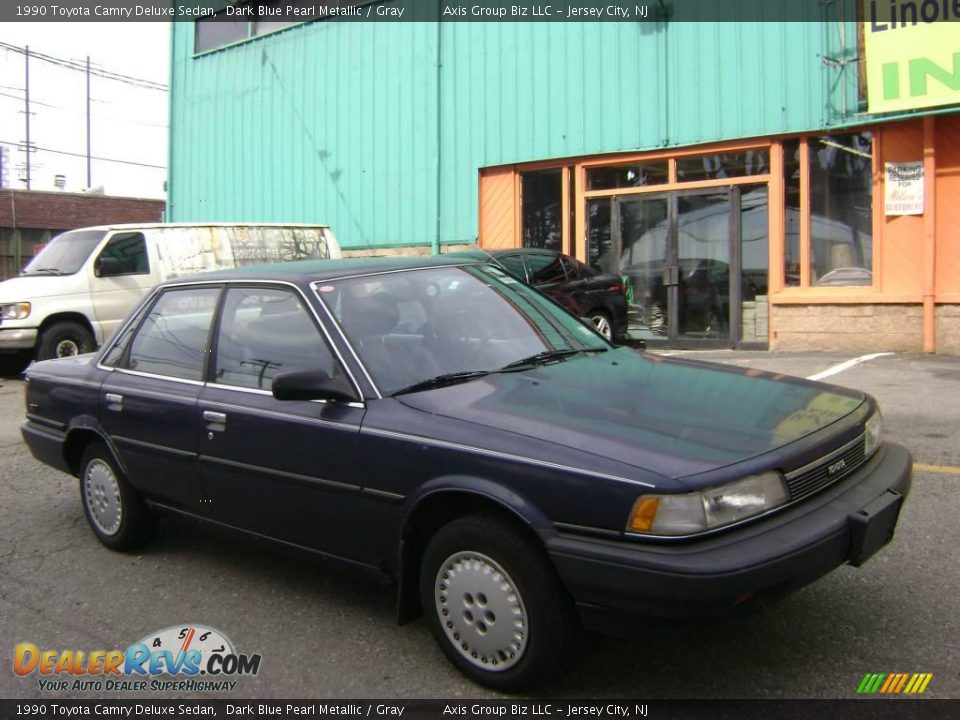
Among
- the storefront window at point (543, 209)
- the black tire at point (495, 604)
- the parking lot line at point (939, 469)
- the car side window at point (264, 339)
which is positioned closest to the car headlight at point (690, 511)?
the black tire at point (495, 604)

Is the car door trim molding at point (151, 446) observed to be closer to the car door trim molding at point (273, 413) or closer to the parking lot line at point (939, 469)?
the car door trim molding at point (273, 413)

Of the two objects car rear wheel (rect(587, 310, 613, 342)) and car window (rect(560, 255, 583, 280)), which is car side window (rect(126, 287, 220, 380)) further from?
car rear wheel (rect(587, 310, 613, 342))

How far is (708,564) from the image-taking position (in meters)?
2.45

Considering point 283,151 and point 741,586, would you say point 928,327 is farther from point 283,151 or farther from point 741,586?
point 283,151

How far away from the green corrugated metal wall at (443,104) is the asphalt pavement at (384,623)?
7.93 meters

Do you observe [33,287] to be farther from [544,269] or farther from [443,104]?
[443,104]

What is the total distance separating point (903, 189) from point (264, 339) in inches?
377

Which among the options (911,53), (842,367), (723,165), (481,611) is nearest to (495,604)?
(481,611)

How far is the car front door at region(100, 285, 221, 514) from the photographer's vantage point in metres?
3.96

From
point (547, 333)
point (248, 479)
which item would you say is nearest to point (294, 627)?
point (248, 479)

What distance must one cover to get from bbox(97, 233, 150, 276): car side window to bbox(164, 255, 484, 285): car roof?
24.4 feet

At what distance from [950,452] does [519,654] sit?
4.17m

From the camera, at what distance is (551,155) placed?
13.5m

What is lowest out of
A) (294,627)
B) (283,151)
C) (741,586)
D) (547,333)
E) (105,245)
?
(294,627)
